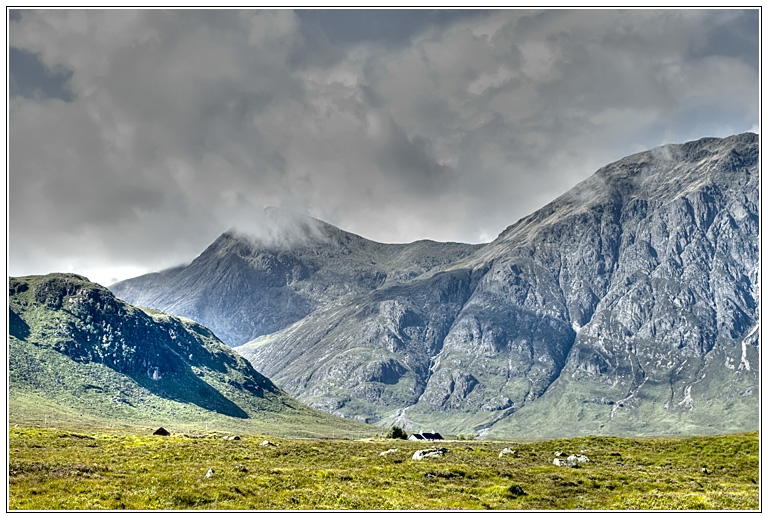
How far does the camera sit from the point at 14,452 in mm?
100438

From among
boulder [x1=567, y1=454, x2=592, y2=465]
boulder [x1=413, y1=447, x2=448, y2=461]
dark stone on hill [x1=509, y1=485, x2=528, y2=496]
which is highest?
dark stone on hill [x1=509, y1=485, x2=528, y2=496]

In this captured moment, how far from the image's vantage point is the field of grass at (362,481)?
61469 mm

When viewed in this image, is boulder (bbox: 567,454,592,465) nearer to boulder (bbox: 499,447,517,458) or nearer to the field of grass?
the field of grass

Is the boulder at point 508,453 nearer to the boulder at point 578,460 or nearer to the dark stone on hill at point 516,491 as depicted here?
the boulder at point 578,460

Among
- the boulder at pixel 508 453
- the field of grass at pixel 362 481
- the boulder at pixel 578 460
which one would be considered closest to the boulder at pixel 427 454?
the field of grass at pixel 362 481

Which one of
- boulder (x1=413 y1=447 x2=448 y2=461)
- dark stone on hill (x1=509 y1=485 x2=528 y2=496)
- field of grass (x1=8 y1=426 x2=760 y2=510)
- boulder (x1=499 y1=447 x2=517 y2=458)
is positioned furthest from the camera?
boulder (x1=499 y1=447 x2=517 y2=458)

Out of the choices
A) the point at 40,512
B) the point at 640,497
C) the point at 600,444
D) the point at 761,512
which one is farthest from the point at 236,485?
the point at 600,444

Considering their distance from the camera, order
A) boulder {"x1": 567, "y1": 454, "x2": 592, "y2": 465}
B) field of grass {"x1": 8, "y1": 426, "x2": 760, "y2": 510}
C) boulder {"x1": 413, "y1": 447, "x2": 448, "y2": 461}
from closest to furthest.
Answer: field of grass {"x1": 8, "y1": 426, "x2": 760, "y2": 510} → boulder {"x1": 567, "y1": 454, "x2": 592, "y2": 465} → boulder {"x1": 413, "y1": 447, "x2": 448, "y2": 461}

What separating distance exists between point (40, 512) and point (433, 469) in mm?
46439

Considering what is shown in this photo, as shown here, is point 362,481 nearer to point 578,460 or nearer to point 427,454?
point 427,454

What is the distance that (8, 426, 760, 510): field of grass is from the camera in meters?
61.5

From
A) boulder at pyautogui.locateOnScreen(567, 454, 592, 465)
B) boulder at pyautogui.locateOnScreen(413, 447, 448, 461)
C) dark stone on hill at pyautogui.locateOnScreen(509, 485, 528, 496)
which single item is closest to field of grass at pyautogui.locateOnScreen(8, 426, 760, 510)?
dark stone on hill at pyautogui.locateOnScreen(509, 485, 528, 496)

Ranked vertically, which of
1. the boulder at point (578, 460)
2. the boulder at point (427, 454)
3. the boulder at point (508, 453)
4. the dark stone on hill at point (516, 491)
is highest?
the dark stone on hill at point (516, 491)

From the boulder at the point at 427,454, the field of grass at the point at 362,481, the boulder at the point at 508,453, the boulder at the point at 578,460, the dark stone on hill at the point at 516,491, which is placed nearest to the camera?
the field of grass at the point at 362,481
